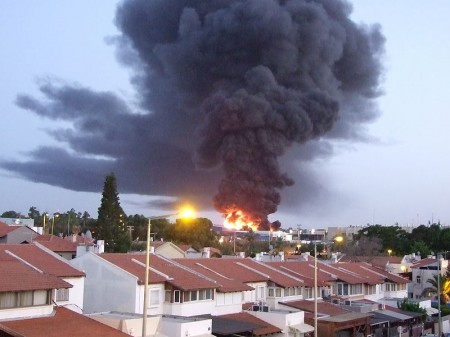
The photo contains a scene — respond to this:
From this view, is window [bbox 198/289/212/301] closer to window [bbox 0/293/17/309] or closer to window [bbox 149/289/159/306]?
window [bbox 149/289/159/306]

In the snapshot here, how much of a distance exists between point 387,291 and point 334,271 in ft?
22.7

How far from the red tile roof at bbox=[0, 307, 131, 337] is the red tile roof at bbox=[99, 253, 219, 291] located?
594 cm

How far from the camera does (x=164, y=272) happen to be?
30750mm

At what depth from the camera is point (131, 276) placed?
29.2 metres

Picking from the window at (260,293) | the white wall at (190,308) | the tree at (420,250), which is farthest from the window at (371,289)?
the tree at (420,250)

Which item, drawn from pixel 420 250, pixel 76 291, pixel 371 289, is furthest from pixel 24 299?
pixel 420 250

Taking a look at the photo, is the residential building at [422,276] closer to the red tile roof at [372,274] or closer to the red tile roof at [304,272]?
the red tile roof at [372,274]

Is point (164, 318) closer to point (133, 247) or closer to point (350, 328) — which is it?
point (350, 328)

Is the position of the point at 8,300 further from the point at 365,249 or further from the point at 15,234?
the point at 365,249

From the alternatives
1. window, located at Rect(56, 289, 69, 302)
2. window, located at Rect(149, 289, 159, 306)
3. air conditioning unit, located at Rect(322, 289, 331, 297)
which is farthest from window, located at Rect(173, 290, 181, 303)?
air conditioning unit, located at Rect(322, 289, 331, 297)

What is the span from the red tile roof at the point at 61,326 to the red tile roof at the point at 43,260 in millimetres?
2499

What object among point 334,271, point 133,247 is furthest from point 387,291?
point 133,247

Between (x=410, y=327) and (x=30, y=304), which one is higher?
(x=30, y=304)

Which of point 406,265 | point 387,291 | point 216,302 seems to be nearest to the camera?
point 216,302
